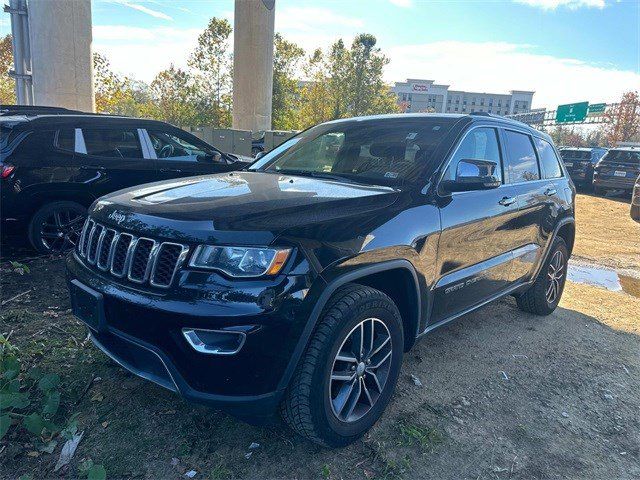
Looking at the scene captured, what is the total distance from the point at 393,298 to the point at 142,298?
1475 mm

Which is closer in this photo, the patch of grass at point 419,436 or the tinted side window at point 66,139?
the patch of grass at point 419,436

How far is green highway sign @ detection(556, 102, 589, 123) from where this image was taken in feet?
157

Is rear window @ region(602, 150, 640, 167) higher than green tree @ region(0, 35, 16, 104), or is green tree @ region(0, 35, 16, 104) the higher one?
green tree @ region(0, 35, 16, 104)

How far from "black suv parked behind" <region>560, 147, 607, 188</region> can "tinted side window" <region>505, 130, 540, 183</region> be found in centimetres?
1609

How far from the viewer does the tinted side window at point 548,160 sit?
4.52 m

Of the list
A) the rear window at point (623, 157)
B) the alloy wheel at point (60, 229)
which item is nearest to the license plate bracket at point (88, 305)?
the alloy wheel at point (60, 229)

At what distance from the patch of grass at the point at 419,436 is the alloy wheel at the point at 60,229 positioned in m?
4.27

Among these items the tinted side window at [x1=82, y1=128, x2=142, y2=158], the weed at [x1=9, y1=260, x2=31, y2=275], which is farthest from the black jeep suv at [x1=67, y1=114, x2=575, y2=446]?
the tinted side window at [x1=82, y1=128, x2=142, y2=158]

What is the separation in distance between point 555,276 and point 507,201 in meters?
1.62

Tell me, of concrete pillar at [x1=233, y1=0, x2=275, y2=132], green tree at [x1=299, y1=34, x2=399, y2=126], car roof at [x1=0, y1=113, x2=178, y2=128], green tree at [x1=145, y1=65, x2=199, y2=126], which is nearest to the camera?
car roof at [x1=0, y1=113, x2=178, y2=128]

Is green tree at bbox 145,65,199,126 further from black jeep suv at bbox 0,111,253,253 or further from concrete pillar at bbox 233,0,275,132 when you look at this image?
black jeep suv at bbox 0,111,253,253

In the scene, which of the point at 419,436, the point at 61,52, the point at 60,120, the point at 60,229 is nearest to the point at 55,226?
the point at 60,229

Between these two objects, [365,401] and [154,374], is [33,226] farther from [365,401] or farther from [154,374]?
[365,401]

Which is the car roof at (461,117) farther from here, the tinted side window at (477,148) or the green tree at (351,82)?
the green tree at (351,82)
